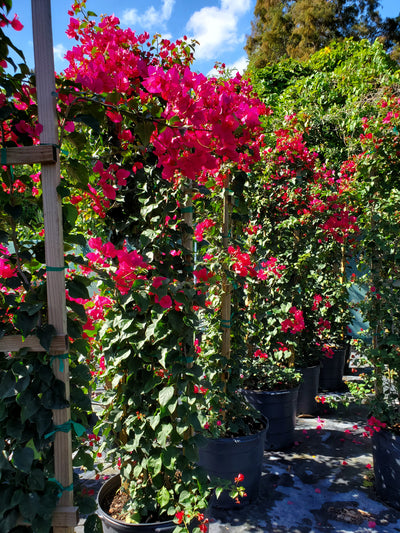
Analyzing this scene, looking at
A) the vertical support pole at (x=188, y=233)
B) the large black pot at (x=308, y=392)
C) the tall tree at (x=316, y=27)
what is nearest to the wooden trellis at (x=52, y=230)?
the vertical support pole at (x=188, y=233)

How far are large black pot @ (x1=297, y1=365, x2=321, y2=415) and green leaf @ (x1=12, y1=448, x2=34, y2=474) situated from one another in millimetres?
2961

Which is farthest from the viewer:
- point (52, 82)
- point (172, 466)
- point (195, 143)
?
point (172, 466)

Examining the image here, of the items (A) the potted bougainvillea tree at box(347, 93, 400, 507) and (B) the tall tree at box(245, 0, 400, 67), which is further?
(B) the tall tree at box(245, 0, 400, 67)

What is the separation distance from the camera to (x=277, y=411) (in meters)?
2.93

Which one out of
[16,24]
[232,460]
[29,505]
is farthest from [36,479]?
[232,460]

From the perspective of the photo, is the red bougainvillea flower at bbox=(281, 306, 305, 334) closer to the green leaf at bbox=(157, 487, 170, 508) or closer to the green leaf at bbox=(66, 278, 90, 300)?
the green leaf at bbox=(157, 487, 170, 508)

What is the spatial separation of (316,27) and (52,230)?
1180 centimetres

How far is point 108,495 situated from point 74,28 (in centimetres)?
207

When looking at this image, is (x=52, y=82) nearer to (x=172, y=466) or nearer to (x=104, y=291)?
(x=104, y=291)

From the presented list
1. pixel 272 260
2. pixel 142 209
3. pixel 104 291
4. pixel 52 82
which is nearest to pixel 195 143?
pixel 52 82

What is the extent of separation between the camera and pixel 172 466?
4.98 ft

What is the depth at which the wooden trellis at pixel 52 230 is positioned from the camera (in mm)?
966

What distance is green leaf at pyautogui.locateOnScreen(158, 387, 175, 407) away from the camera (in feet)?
4.85

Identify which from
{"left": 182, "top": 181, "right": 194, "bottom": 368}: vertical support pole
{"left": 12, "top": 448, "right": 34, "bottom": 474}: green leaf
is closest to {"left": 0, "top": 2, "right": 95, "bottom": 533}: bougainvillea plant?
{"left": 12, "top": 448, "right": 34, "bottom": 474}: green leaf
